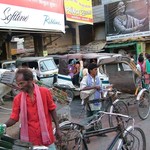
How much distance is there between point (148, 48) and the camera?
25.7m

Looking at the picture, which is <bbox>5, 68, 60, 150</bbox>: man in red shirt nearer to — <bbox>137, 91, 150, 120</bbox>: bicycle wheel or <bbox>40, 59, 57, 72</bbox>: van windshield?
<bbox>137, 91, 150, 120</bbox>: bicycle wheel

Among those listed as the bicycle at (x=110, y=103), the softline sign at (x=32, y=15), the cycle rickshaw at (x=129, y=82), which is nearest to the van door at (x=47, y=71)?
the softline sign at (x=32, y=15)

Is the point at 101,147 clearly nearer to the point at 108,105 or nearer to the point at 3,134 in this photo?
the point at 108,105

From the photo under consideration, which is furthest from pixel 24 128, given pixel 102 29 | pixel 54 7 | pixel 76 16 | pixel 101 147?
pixel 102 29

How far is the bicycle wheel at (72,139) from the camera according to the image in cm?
402

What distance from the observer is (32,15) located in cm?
1480

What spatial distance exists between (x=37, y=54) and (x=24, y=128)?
16437 mm

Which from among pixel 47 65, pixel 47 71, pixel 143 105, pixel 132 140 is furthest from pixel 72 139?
pixel 47 65

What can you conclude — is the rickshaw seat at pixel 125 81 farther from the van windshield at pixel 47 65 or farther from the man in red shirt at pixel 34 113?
the man in red shirt at pixel 34 113

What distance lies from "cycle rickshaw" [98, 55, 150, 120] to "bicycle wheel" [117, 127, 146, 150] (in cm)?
289

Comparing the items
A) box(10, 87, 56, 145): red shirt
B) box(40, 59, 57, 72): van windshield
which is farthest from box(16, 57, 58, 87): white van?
box(10, 87, 56, 145): red shirt

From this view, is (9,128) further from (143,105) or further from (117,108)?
(143,105)

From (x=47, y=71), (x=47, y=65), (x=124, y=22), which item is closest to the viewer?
(x=47, y=71)

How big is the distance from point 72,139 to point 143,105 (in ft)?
13.6
